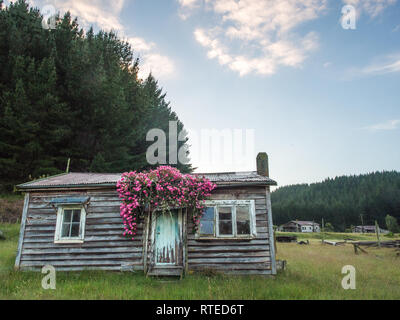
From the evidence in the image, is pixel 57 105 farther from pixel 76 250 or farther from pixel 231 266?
pixel 231 266

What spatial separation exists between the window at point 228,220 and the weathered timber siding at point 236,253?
23 cm

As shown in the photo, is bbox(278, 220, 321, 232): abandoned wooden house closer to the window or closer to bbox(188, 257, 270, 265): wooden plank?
bbox(188, 257, 270, 265): wooden plank

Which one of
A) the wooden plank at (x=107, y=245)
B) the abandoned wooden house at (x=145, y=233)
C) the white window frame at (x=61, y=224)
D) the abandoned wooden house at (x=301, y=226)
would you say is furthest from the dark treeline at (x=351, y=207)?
the white window frame at (x=61, y=224)

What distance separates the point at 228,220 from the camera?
31.0 feet

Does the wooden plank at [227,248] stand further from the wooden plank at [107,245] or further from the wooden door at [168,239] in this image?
the wooden plank at [107,245]

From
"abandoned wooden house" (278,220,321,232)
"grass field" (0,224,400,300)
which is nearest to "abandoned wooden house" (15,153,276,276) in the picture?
"grass field" (0,224,400,300)

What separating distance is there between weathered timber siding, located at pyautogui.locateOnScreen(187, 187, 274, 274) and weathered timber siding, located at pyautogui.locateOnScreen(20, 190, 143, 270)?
204cm

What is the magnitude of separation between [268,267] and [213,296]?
11.4ft

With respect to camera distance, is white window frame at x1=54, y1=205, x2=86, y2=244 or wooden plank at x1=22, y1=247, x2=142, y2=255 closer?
wooden plank at x1=22, y1=247, x2=142, y2=255

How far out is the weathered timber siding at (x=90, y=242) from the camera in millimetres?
9312

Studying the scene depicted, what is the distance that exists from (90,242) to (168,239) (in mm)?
2994

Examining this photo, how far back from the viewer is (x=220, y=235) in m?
9.29

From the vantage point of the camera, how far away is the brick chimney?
37.0 ft
